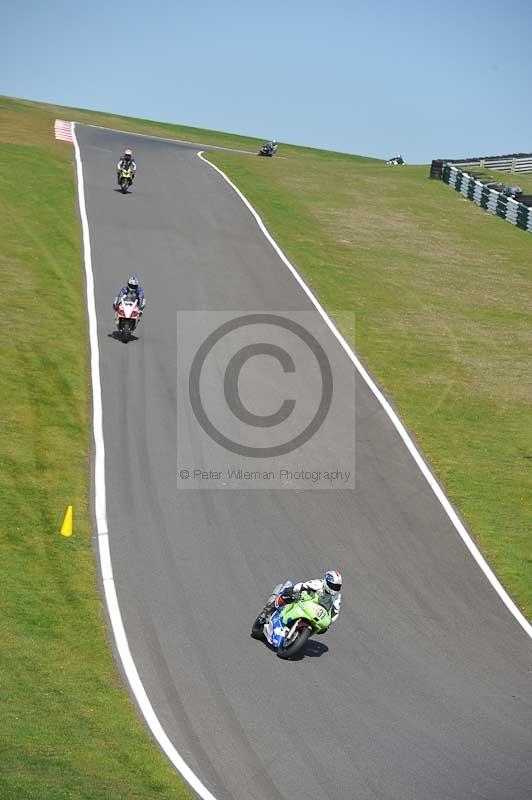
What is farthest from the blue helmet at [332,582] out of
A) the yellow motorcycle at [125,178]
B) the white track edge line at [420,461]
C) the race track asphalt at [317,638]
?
the yellow motorcycle at [125,178]

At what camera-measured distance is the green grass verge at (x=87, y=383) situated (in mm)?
14328

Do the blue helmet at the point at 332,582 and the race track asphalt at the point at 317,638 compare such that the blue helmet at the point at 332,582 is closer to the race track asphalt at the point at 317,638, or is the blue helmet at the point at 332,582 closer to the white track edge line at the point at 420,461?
the race track asphalt at the point at 317,638

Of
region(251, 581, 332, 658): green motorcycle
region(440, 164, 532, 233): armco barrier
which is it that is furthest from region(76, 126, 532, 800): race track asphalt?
region(440, 164, 532, 233): armco barrier

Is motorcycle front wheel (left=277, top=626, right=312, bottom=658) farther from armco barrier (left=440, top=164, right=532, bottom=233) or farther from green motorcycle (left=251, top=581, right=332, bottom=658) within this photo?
armco barrier (left=440, top=164, right=532, bottom=233)

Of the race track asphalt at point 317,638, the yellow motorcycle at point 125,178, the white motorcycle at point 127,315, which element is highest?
the yellow motorcycle at point 125,178

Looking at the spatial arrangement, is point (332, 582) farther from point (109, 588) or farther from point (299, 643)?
point (109, 588)

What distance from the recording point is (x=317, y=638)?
17969 mm

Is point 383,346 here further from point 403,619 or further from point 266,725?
point 266,725

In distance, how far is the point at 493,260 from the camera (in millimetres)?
48406

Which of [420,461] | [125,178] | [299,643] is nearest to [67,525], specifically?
[299,643]

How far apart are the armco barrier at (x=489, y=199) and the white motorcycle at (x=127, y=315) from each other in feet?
97.7

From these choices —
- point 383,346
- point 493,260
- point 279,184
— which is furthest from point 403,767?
point 279,184

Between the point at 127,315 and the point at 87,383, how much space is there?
352 centimetres

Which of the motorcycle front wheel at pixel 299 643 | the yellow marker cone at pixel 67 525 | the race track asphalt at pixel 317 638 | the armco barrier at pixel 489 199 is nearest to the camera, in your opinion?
the race track asphalt at pixel 317 638
